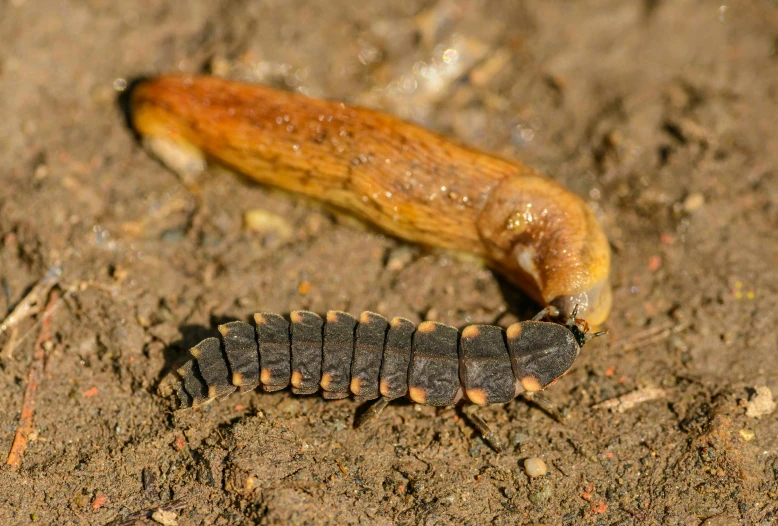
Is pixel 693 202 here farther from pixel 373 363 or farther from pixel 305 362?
pixel 305 362

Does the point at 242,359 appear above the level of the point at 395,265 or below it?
above

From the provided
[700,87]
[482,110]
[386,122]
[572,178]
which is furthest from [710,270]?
[386,122]

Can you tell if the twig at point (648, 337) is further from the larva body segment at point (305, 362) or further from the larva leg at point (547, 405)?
the larva body segment at point (305, 362)

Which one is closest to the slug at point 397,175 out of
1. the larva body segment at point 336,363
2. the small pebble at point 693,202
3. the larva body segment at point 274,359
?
the small pebble at point 693,202

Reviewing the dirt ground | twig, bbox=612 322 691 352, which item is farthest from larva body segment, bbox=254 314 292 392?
twig, bbox=612 322 691 352

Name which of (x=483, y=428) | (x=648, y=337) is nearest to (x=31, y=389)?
(x=483, y=428)

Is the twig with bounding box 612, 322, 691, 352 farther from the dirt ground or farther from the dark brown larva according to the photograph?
the dark brown larva
